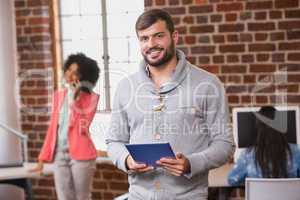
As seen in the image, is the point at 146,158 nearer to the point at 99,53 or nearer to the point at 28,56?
the point at 99,53

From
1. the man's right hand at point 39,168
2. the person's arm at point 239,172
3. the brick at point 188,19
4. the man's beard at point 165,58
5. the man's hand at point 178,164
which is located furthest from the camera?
the man's right hand at point 39,168

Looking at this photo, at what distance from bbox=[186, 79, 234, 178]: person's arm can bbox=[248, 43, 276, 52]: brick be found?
1.09 meters

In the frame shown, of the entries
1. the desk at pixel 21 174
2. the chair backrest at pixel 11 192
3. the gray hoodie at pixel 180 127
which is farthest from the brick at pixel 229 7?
the chair backrest at pixel 11 192

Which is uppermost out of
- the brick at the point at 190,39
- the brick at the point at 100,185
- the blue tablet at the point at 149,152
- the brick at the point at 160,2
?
the brick at the point at 160,2

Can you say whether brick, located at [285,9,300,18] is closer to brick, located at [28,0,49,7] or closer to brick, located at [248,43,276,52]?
brick, located at [248,43,276,52]

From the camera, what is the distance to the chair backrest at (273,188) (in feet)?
7.95

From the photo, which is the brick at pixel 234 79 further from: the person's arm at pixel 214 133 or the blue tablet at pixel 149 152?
the blue tablet at pixel 149 152

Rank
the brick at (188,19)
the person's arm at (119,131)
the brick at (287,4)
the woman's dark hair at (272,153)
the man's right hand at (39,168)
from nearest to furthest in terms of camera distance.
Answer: the person's arm at (119,131), the woman's dark hair at (272,153), the brick at (287,4), the brick at (188,19), the man's right hand at (39,168)

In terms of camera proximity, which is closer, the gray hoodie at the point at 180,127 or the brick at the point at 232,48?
the gray hoodie at the point at 180,127

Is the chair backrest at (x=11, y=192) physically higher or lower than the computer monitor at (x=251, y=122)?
lower

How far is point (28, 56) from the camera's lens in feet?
10.2

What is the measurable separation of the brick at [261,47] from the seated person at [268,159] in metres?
0.43

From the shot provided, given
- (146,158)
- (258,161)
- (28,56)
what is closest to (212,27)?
(258,161)

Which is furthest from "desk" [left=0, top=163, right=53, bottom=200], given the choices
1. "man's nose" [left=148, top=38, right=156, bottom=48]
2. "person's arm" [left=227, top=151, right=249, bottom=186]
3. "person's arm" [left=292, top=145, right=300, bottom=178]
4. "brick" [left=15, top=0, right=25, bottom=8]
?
"person's arm" [left=292, top=145, right=300, bottom=178]
